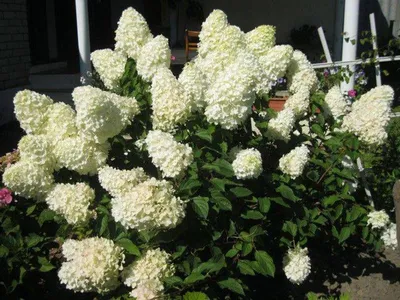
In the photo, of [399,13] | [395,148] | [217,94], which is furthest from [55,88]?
[399,13]

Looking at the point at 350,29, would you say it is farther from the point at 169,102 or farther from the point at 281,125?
the point at 169,102

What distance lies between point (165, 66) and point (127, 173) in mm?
715

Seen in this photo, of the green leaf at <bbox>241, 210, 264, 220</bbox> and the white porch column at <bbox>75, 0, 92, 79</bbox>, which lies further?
the white porch column at <bbox>75, 0, 92, 79</bbox>

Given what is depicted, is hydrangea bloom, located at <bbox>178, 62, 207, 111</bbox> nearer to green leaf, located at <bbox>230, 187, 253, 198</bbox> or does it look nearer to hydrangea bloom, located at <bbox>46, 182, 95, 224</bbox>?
green leaf, located at <bbox>230, 187, 253, 198</bbox>

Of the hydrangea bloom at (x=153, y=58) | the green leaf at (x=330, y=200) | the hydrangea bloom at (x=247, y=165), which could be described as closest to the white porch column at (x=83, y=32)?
the hydrangea bloom at (x=153, y=58)

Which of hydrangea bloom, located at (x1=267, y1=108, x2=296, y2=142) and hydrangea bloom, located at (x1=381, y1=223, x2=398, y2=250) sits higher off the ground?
hydrangea bloom, located at (x1=267, y1=108, x2=296, y2=142)

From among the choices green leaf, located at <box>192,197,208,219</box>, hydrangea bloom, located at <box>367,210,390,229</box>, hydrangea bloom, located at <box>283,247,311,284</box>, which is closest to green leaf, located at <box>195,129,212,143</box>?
green leaf, located at <box>192,197,208,219</box>

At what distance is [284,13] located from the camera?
12766 millimetres

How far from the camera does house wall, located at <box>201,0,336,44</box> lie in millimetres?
12641

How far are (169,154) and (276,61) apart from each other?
88cm

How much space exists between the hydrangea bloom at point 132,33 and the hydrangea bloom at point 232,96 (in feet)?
2.29

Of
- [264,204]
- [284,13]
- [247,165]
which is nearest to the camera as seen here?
[247,165]

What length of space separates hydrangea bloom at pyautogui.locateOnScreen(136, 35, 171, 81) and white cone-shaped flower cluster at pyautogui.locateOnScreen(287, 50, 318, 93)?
0.69 meters

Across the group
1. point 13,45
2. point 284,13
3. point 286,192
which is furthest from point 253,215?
point 284,13
